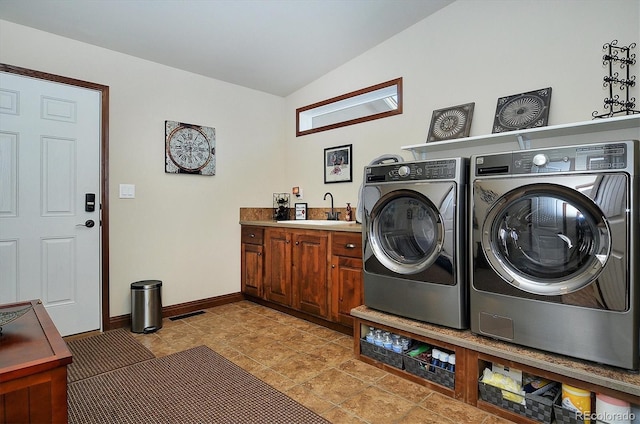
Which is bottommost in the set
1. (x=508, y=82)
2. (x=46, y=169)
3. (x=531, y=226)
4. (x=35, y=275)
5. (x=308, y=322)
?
(x=308, y=322)

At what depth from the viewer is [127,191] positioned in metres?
3.17

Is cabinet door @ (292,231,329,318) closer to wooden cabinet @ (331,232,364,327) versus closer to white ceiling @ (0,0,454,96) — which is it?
wooden cabinet @ (331,232,364,327)

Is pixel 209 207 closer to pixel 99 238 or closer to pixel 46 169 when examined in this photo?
pixel 99 238

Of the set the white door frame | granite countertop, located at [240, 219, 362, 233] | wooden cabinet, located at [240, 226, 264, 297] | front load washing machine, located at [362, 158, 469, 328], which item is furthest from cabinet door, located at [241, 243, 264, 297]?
front load washing machine, located at [362, 158, 469, 328]

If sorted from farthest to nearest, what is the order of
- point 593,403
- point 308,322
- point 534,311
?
point 308,322 < point 534,311 < point 593,403

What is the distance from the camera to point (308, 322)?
3254mm

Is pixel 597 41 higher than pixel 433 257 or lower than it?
higher

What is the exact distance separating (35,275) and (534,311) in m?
3.48

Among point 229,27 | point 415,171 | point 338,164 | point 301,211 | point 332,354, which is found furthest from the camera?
point 301,211

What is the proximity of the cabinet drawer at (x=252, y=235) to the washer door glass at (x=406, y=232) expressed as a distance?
1642 millimetres

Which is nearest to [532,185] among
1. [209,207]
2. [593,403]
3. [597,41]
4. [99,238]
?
[593,403]


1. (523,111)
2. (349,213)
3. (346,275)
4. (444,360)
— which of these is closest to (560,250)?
(444,360)

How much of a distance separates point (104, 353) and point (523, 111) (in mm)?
3471

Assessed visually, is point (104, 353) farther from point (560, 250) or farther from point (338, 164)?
point (560, 250)
